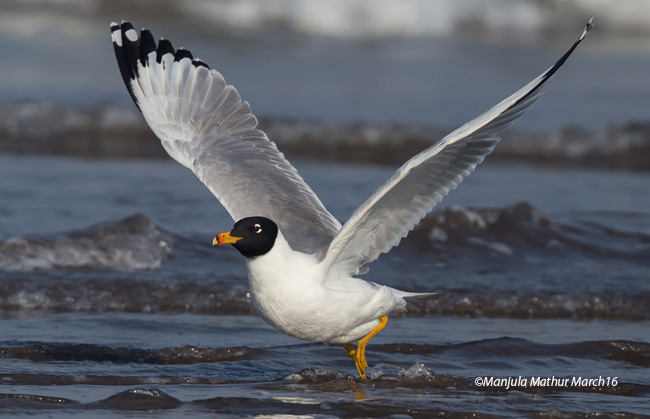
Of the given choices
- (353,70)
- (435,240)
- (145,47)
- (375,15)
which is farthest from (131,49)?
(375,15)

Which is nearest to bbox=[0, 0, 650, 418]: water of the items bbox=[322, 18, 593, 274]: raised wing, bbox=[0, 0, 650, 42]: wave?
bbox=[322, 18, 593, 274]: raised wing

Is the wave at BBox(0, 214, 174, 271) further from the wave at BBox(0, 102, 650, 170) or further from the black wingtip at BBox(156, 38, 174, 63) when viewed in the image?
the wave at BBox(0, 102, 650, 170)

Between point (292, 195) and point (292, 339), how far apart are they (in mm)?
921

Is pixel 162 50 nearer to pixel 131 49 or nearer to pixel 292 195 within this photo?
pixel 131 49

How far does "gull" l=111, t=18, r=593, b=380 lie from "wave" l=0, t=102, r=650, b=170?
19.5ft

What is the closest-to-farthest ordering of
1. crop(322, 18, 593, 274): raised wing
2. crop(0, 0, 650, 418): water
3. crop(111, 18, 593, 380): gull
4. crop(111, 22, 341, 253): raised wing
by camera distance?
crop(322, 18, 593, 274): raised wing < crop(111, 18, 593, 380): gull < crop(0, 0, 650, 418): water < crop(111, 22, 341, 253): raised wing

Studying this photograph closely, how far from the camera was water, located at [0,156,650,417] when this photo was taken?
5199mm

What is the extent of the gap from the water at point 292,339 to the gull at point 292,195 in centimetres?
41

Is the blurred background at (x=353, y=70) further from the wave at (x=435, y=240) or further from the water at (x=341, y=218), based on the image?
the wave at (x=435, y=240)

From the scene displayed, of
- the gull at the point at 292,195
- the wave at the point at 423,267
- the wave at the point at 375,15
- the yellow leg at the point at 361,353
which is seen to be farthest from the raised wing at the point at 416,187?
the wave at the point at 375,15

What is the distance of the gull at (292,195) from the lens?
5195 millimetres

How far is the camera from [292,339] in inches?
253

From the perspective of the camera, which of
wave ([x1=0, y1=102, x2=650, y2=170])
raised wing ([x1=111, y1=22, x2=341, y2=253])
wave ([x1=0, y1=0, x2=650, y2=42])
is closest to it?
raised wing ([x1=111, y1=22, x2=341, y2=253])

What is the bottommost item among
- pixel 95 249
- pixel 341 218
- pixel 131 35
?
pixel 95 249
